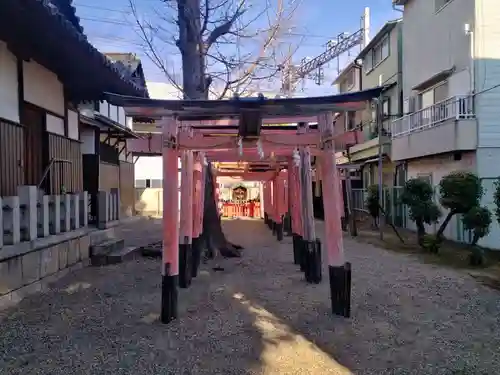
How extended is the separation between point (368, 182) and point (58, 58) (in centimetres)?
1929

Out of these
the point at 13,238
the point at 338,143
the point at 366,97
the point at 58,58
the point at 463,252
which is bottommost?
the point at 463,252

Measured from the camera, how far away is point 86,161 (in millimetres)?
13297

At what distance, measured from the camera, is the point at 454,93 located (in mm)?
14320

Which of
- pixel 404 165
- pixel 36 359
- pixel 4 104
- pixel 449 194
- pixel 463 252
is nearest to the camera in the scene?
pixel 36 359

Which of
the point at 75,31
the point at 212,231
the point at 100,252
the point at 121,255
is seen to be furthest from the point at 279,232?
the point at 75,31

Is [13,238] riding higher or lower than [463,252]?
higher

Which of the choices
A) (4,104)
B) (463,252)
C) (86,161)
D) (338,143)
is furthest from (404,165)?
(4,104)

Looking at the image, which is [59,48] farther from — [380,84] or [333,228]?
[380,84]

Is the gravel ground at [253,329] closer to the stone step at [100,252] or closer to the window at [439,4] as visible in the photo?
the stone step at [100,252]

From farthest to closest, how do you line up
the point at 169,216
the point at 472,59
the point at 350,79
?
1. the point at 350,79
2. the point at 472,59
3. the point at 169,216

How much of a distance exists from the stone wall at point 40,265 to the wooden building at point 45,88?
1.01 m

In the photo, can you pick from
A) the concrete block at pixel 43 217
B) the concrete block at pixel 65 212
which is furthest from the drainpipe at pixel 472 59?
the concrete block at pixel 43 217

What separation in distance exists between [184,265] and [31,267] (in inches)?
86.1

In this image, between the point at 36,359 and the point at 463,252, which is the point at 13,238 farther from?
the point at 463,252
